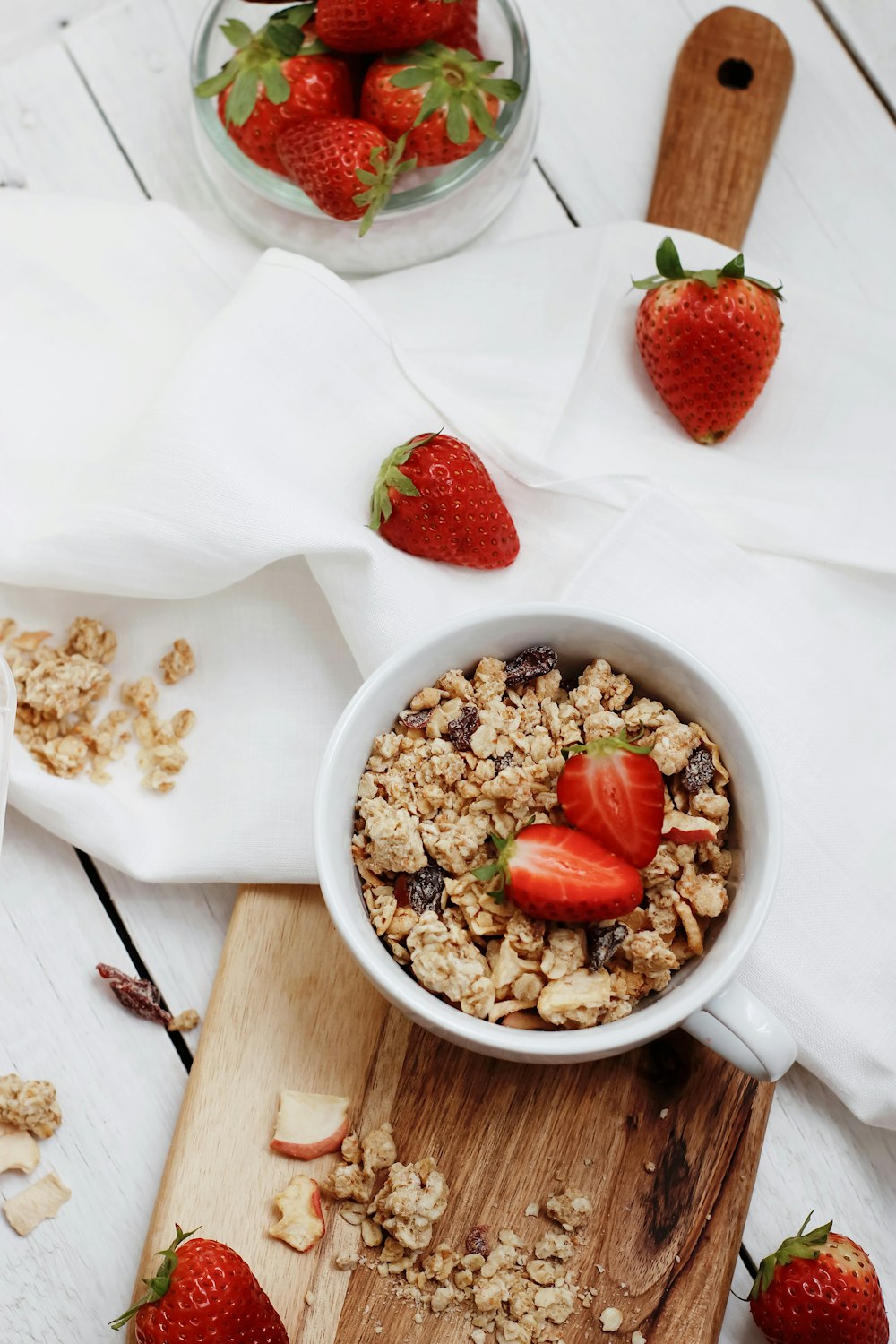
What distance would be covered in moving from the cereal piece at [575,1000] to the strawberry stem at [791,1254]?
0.37 m

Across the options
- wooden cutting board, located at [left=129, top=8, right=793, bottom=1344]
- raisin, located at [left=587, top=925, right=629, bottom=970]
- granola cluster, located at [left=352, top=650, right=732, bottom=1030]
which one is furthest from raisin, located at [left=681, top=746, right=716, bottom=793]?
wooden cutting board, located at [left=129, top=8, right=793, bottom=1344]

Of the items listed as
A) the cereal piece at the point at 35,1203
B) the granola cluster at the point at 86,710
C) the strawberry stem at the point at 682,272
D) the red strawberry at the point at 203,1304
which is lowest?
the cereal piece at the point at 35,1203

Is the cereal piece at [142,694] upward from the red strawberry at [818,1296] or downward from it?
upward

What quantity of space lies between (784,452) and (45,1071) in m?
1.00

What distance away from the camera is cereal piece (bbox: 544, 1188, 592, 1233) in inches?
42.2

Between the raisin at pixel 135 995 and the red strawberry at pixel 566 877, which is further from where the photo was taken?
the raisin at pixel 135 995

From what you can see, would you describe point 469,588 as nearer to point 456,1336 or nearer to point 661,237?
point 661,237

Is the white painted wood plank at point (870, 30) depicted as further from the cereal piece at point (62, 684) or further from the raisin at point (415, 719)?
the cereal piece at point (62, 684)

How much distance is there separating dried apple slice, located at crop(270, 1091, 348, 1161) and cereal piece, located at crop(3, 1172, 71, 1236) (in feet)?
0.77

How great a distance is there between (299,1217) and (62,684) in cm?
55

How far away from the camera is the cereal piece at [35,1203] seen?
3.75 ft

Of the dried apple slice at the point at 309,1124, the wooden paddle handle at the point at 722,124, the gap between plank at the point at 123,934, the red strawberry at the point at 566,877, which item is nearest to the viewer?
the red strawberry at the point at 566,877

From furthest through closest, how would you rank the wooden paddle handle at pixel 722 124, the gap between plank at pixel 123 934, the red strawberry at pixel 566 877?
the wooden paddle handle at pixel 722 124 → the gap between plank at pixel 123 934 → the red strawberry at pixel 566 877

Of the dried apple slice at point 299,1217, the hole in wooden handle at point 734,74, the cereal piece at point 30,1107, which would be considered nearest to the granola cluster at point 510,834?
the dried apple slice at point 299,1217
